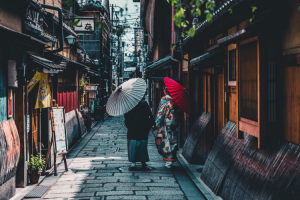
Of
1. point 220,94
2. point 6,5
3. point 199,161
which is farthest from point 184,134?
point 6,5

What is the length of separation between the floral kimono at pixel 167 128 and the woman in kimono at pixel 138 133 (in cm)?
50

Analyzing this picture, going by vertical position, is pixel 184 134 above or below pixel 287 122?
below

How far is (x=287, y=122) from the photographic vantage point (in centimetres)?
623

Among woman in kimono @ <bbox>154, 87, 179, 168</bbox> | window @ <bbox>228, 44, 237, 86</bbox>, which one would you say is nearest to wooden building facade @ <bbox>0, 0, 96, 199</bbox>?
woman in kimono @ <bbox>154, 87, 179, 168</bbox>

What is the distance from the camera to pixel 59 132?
1186 cm

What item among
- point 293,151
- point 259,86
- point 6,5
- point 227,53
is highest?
point 6,5

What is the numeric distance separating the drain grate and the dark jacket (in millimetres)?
3572

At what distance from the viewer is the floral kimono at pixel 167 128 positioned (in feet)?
41.0

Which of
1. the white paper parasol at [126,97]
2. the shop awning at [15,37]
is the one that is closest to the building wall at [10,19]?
the shop awning at [15,37]

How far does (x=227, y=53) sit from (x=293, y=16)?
13.6 feet

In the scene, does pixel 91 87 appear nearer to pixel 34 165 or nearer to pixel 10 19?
pixel 34 165

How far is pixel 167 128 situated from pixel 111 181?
10.0 ft

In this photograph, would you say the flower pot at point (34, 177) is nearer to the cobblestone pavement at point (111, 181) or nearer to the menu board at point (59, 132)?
the cobblestone pavement at point (111, 181)

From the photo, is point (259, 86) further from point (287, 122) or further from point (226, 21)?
point (226, 21)
